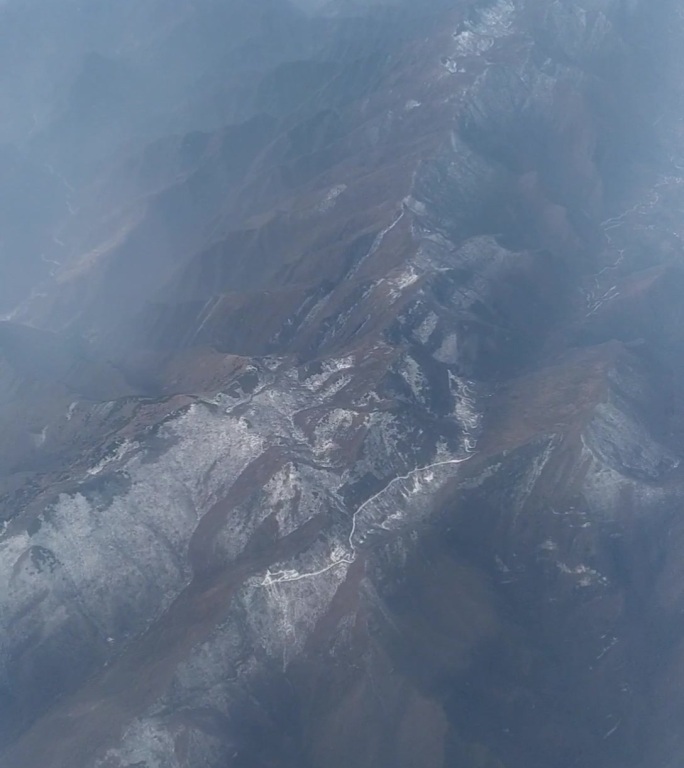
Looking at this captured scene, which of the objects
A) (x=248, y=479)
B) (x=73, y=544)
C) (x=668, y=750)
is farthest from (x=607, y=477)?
(x=73, y=544)

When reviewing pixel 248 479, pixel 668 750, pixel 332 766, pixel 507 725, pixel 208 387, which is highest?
pixel 208 387

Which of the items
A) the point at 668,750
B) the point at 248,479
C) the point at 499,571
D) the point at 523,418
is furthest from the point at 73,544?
the point at 668,750

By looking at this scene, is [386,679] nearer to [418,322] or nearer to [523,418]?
[523,418]

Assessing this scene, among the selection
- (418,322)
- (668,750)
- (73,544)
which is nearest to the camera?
(668,750)

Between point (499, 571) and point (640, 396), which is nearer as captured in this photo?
point (499, 571)

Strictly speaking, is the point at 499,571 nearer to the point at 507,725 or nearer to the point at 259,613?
the point at 507,725

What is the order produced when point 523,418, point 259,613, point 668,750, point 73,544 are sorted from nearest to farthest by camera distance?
point 668,750 < point 259,613 < point 73,544 < point 523,418

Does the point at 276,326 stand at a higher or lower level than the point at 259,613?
higher
